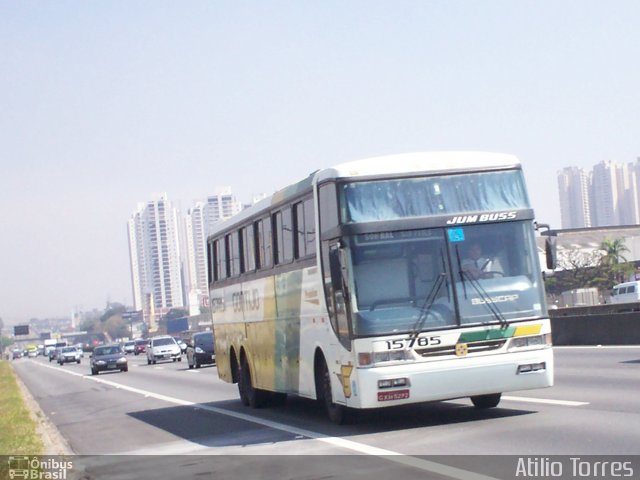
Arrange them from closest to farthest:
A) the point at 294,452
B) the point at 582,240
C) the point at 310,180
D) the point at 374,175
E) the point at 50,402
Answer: the point at 294,452, the point at 374,175, the point at 310,180, the point at 50,402, the point at 582,240

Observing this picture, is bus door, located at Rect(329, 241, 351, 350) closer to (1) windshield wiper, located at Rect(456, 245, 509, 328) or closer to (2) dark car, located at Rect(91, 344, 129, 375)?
(1) windshield wiper, located at Rect(456, 245, 509, 328)

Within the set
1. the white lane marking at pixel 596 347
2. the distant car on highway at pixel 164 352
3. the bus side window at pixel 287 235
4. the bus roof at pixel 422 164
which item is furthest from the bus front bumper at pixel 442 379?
the distant car on highway at pixel 164 352

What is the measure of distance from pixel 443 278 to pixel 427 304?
15.7 inches

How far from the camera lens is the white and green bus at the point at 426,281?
13.3 m

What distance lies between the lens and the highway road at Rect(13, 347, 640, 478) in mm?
11234

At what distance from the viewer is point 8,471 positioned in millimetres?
12531

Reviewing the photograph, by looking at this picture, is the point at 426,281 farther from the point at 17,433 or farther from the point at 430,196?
the point at 17,433

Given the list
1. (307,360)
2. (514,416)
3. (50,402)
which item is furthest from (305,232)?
(50,402)

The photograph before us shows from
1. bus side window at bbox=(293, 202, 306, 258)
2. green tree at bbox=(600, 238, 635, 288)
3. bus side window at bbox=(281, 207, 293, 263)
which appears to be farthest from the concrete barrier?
green tree at bbox=(600, 238, 635, 288)

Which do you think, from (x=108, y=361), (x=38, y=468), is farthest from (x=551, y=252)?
(x=108, y=361)

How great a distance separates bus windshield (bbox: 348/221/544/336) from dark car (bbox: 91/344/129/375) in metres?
41.6

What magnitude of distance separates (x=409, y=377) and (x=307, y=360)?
2.86m

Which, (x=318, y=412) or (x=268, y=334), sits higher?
(x=268, y=334)

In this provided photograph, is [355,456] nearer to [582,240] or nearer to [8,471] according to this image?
[8,471]
